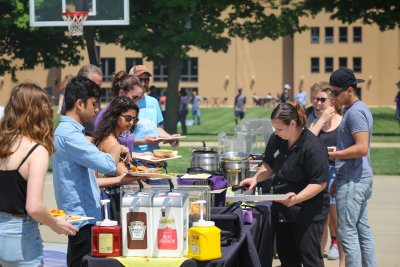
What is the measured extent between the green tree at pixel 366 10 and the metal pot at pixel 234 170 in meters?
26.4

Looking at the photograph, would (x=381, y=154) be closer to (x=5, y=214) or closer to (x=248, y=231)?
(x=248, y=231)

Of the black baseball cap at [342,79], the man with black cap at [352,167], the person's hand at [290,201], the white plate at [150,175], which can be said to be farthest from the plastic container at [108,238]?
the black baseball cap at [342,79]

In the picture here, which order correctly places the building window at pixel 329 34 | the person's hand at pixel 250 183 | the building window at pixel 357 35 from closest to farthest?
the person's hand at pixel 250 183 < the building window at pixel 357 35 < the building window at pixel 329 34

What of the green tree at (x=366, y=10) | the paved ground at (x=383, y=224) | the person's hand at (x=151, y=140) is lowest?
the paved ground at (x=383, y=224)

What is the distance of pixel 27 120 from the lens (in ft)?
15.6

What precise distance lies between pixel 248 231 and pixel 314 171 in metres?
0.97

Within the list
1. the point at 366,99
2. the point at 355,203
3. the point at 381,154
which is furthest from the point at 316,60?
the point at 355,203

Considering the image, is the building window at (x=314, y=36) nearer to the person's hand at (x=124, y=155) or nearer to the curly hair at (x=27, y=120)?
the person's hand at (x=124, y=155)

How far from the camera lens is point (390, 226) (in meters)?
11.5

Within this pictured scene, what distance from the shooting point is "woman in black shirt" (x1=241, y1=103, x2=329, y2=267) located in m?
6.69

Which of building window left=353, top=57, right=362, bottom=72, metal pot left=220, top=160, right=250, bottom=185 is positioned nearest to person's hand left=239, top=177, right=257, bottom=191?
metal pot left=220, top=160, right=250, bottom=185

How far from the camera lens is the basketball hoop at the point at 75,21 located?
17203 millimetres

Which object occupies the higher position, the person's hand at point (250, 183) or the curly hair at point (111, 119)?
the curly hair at point (111, 119)

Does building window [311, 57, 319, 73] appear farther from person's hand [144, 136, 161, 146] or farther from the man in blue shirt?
the man in blue shirt
